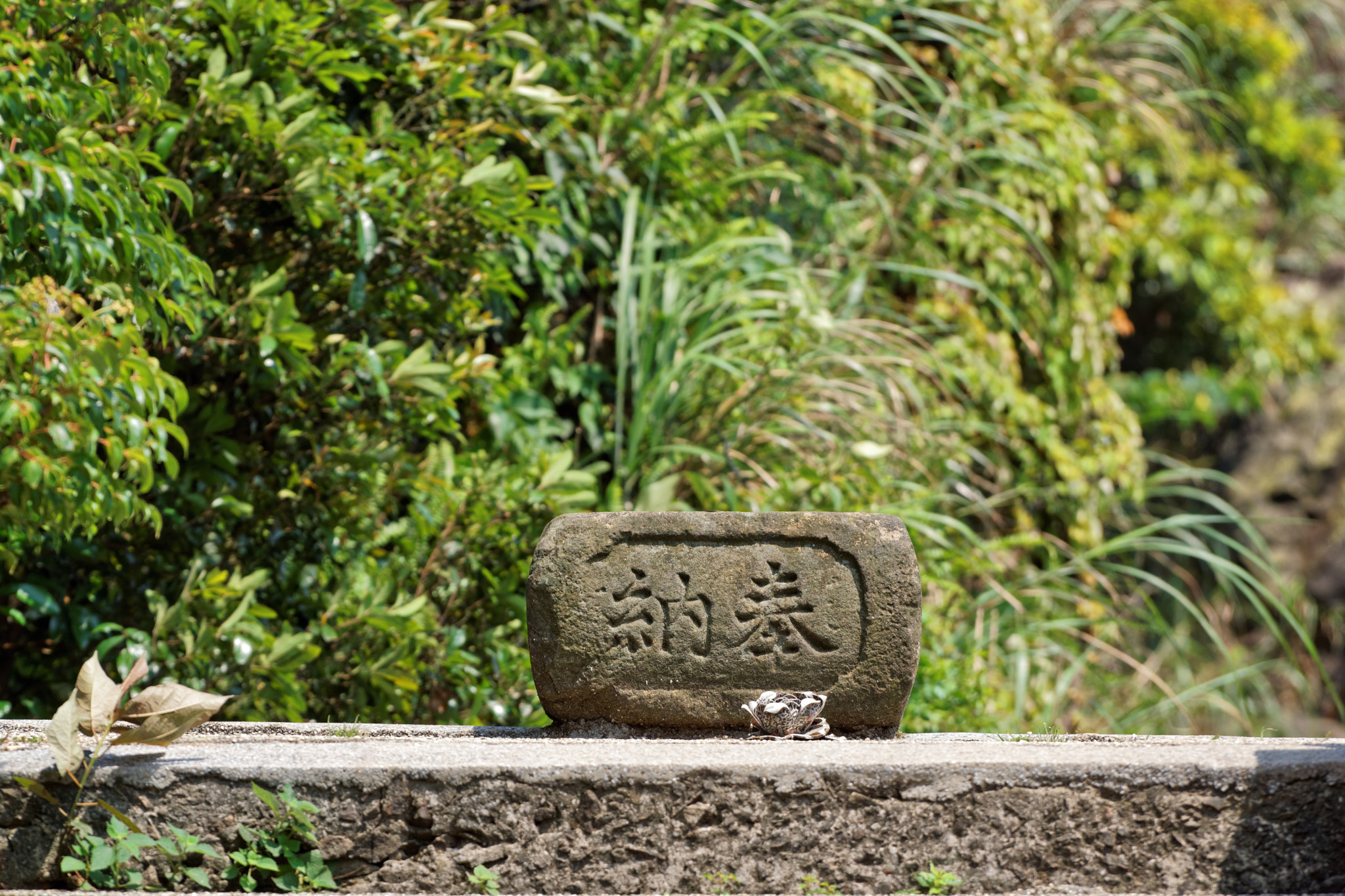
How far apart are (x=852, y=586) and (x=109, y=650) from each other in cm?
194

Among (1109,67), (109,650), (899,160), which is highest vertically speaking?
(1109,67)

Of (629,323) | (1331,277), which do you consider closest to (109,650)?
(629,323)

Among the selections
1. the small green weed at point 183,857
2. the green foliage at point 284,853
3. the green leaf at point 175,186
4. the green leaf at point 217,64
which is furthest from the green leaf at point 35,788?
the green leaf at point 217,64

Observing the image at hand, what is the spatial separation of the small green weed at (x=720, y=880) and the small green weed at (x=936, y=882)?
0.94 feet

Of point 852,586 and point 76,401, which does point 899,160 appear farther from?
point 76,401

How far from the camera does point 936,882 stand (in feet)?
5.79

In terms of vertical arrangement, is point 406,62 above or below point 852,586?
above

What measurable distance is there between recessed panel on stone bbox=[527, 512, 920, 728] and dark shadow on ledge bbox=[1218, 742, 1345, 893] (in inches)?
26.3

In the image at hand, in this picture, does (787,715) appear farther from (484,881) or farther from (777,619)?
(484,881)

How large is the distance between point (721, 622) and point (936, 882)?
27.1 inches

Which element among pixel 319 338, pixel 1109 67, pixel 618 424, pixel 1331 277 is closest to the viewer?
pixel 319 338

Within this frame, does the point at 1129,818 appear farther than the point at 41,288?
No

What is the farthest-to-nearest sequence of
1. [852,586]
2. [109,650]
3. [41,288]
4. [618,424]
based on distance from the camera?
1. [618,424]
2. [109,650]
3. [852,586]
4. [41,288]

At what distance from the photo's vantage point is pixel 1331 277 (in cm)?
804
